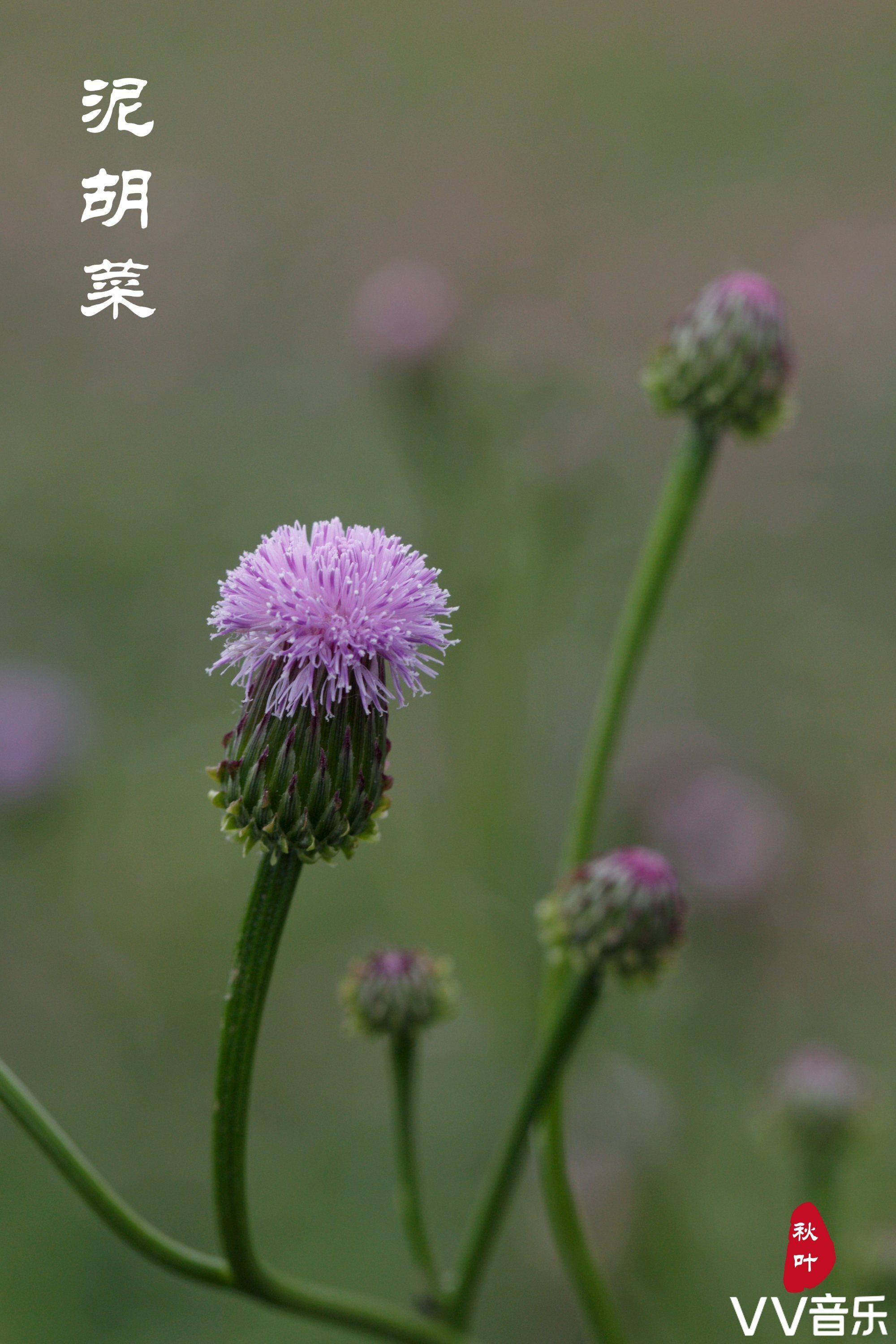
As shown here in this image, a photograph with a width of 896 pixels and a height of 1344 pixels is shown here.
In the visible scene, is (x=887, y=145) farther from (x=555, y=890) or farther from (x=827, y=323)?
(x=555, y=890)

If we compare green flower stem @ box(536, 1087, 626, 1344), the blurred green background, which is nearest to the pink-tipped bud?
the blurred green background

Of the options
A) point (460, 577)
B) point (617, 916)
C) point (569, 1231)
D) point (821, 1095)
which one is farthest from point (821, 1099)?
point (460, 577)

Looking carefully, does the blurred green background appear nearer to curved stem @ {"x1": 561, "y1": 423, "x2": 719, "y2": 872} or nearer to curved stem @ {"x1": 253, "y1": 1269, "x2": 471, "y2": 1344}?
curved stem @ {"x1": 561, "y1": 423, "x2": 719, "y2": 872}

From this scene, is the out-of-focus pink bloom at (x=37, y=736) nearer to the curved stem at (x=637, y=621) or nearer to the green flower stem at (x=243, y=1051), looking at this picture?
the curved stem at (x=637, y=621)

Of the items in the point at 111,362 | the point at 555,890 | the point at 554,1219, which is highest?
the point at 111,362

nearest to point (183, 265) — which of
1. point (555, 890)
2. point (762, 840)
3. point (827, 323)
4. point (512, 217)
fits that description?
point (512, 217)

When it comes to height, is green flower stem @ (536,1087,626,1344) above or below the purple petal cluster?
below

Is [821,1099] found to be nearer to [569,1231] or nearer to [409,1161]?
[569,1231]
